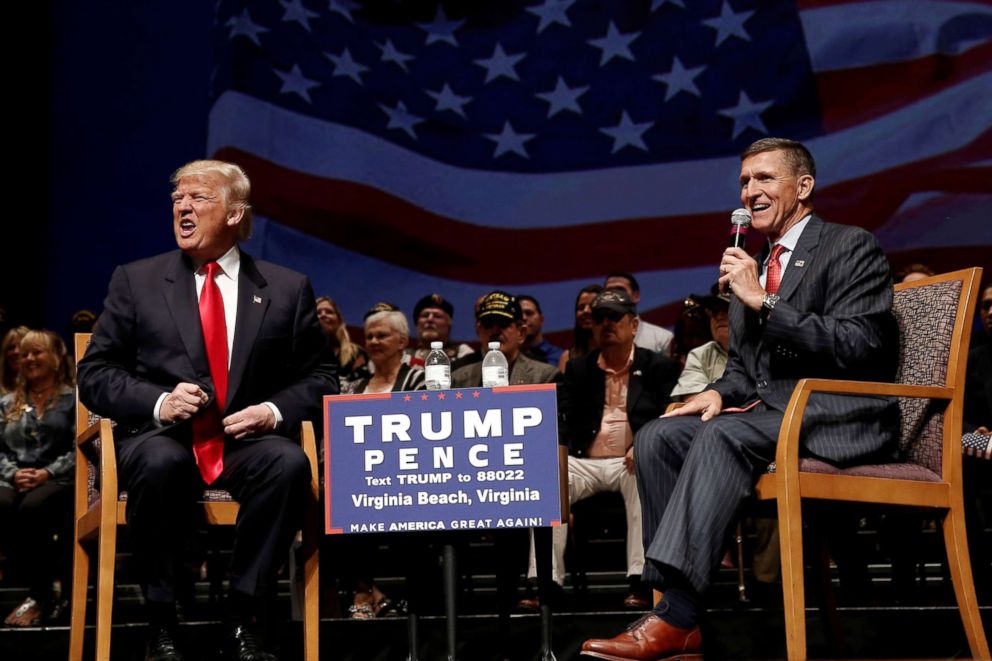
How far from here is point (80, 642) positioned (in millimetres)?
3039

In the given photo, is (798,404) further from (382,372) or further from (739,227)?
(382,372)

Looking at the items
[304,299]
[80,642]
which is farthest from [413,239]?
[80,642]

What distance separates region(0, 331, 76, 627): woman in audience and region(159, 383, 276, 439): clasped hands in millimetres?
2143

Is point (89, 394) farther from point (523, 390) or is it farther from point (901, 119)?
point (901, 119)

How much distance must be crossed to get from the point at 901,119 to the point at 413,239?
3.09 metres

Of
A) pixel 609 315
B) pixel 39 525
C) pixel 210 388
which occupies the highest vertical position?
pixel 609 315

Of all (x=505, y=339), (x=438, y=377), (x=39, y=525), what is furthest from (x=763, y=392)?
(x=39, y=525)

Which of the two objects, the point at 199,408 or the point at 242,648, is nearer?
the point at 242,648

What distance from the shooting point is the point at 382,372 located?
5.18 m

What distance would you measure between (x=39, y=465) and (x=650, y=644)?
3598 millimetres

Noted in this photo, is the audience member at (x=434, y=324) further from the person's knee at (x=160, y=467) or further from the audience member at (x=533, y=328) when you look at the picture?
the person's knee at (x=160, y=467)

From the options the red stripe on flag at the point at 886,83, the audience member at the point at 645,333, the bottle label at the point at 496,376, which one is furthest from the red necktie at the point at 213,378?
the red stripe on flag at the point at 886,83

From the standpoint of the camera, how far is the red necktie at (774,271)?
10.2 ft

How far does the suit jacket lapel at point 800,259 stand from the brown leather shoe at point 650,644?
966 millimetres
